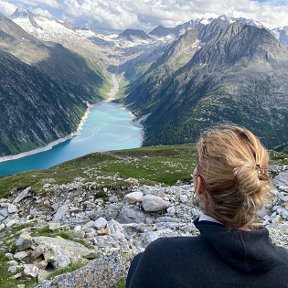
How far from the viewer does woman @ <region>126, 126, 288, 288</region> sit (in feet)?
13.2

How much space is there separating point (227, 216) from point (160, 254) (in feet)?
2.74

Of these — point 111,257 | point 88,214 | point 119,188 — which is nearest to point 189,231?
point 111,257

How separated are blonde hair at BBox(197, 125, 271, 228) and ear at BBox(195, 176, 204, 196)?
0.05 m

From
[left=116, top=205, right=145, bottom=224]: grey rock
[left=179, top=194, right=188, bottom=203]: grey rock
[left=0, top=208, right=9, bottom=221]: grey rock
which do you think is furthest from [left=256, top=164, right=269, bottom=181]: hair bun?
[left=0, top=208, right=9, bottom=221]: grey rock

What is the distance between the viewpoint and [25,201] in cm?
4044

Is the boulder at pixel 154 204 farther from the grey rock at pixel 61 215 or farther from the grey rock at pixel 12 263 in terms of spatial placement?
the grey rock at pixel 12 263

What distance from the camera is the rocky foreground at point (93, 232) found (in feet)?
36.9

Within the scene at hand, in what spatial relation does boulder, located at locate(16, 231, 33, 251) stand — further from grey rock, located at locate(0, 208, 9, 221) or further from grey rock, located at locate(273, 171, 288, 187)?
grey rock, located at locate(0, 208, 9, 221)

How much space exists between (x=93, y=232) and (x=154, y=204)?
26.4ft

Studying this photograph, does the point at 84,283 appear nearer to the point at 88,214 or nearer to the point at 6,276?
the point at 6,276

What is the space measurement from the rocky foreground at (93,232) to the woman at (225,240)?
98cm

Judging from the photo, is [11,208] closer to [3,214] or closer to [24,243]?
[3,214]

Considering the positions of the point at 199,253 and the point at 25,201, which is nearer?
the point at 199,253

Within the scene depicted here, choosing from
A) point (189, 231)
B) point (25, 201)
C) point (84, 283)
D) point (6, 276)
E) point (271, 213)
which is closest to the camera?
point (84, 283)
